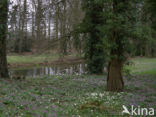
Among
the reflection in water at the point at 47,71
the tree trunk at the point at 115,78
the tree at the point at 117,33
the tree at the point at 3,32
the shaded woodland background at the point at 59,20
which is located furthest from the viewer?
the reflection in water at the point at 47,71

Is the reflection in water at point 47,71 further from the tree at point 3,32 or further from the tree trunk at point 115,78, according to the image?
the tree trunk at point 115,78

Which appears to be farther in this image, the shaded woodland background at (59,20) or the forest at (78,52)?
the shaded woodland background at (59,20)

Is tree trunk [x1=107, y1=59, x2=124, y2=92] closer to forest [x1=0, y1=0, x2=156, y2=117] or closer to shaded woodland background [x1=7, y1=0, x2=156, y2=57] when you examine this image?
forest [x1=0, y1=0, x2=156, y2=117]

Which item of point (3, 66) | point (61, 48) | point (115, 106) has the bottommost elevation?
point (115, 106)

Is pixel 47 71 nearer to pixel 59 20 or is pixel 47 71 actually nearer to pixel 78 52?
pixel 78 52

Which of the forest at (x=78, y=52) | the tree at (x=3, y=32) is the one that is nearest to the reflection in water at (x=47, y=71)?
the forest at (x=78, y=52)

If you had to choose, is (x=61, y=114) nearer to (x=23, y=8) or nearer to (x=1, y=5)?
(x=1, y=5)

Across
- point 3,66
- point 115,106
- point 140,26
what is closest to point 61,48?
point 3,66

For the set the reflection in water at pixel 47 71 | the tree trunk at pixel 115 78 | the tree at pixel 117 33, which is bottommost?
the reflection in water at pixel 47 71

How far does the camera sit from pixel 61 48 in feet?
45.8

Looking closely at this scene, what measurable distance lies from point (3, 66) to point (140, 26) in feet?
29.8

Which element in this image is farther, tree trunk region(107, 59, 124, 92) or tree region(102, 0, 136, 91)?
tree trunk region(107, 59, 124, 92)

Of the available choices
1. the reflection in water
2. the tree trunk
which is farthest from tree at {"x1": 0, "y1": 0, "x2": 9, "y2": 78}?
the reflection in water

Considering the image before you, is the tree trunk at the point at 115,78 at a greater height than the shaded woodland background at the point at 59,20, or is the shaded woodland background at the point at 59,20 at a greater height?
the shaded woodland background at the point at 59,20
